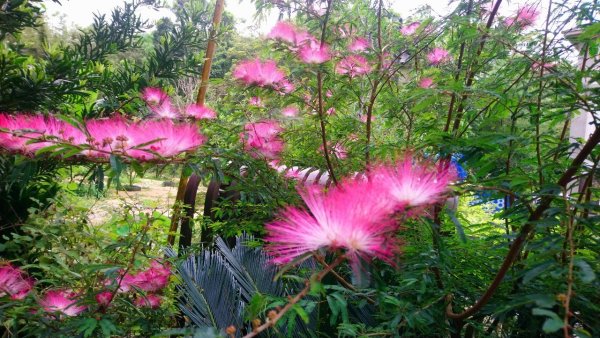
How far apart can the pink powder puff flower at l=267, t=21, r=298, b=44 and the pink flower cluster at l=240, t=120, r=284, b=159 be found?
28 centimetres

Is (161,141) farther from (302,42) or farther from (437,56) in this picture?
(437,56)

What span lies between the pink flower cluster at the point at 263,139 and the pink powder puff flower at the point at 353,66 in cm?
30

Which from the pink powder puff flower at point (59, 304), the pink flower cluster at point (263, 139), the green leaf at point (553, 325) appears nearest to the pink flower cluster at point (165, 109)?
the pink flower cluster at point (263, 139)

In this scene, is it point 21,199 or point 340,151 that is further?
point 21,199

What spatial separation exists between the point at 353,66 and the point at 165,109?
67 centimetres

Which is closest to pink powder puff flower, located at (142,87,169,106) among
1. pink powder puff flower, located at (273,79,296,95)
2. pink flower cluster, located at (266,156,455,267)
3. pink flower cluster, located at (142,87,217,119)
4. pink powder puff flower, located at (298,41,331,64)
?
pink flower cluster, located at (142,87,217,119)

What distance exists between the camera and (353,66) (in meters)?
1.43

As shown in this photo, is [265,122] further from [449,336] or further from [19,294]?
[19,294]

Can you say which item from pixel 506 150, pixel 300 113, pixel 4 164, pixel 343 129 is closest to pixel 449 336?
pixel 506 150

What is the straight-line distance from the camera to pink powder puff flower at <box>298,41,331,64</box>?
1.22m

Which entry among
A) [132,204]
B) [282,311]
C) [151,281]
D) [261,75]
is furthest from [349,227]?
[132,204]

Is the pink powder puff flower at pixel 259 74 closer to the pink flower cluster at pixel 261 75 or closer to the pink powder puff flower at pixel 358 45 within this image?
the pink flower cluster at pixel 261 75

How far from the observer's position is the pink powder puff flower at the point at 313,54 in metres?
1.22

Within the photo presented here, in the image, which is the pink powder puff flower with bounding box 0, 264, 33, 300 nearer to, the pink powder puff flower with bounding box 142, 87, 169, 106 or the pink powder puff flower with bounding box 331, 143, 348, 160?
the pink powder puff flower with bounding box 142, 87, 169, 106
